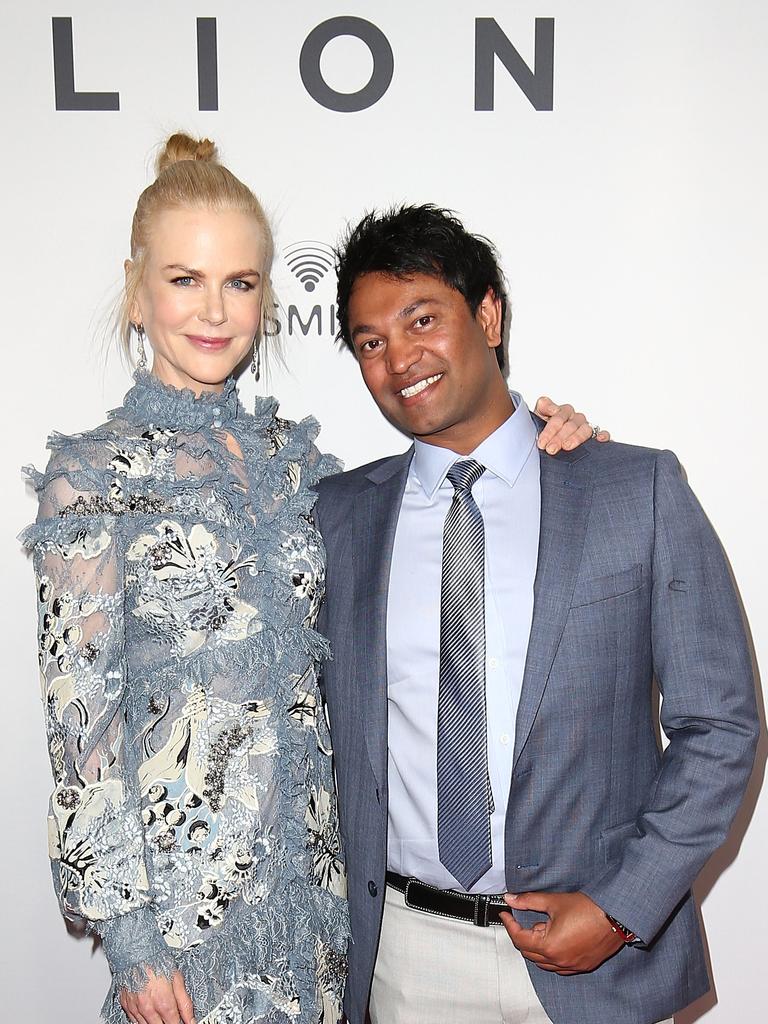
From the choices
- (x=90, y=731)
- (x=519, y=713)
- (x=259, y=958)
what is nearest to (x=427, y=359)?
(x=519, y=713)

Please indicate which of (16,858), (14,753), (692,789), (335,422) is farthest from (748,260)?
(16,858)

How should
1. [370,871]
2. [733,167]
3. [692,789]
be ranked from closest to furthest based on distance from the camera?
[692,789] → [370,871] → [733,167]

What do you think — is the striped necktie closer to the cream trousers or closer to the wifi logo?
the cream trousers

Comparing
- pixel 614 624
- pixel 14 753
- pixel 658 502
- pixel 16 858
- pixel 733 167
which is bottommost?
pixel 16 858

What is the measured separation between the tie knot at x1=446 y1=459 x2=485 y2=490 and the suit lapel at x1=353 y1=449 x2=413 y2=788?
0.44 ft

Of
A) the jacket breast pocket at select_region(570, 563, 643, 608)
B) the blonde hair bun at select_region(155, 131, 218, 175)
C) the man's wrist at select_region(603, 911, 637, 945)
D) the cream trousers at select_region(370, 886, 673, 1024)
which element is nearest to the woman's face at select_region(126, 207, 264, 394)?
the blonde hair bun at select_region(155, 131, 218, 175)

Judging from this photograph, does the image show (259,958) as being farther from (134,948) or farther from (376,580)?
(376,580)

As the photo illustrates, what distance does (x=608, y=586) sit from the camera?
1595 millimetres

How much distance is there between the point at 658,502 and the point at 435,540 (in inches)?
15.5

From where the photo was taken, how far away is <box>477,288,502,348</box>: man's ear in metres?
1.84

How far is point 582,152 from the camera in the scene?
87.4 inches

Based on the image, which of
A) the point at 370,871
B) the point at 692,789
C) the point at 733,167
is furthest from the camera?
the point at 733,167

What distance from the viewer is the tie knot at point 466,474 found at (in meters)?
1.72

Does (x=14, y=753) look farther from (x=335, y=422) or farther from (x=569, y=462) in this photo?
(x=569, y=462)
